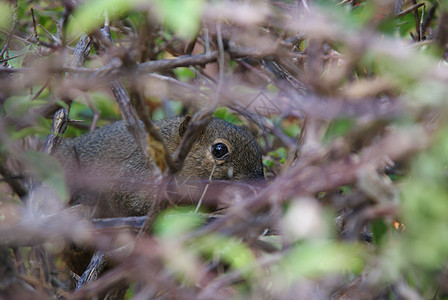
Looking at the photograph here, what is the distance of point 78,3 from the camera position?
1.97 metres

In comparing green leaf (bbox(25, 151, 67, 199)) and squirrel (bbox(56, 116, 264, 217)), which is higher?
green leaf (bbox(25, 151, 67, 199))

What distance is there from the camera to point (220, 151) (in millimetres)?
3943

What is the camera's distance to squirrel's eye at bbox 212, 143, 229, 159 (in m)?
3.94

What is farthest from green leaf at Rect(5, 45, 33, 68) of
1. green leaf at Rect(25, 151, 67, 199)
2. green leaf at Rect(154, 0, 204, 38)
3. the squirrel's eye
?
green leaf at Rect(154, 0, 204, 38)

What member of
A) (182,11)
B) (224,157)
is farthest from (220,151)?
(182,11)

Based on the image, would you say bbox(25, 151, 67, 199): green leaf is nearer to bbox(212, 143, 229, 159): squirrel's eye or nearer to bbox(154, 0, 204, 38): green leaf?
bbox(154, 0, 204, 38): green leaf

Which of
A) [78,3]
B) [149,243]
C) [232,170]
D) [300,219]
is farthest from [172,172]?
[232,170]

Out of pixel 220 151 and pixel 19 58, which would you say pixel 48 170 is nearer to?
pixel 19 58

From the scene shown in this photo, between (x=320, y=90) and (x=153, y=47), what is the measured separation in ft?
9.25

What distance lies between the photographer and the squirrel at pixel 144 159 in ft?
12.3


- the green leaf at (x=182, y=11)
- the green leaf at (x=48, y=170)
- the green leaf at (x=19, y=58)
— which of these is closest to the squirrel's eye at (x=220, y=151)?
the green leaf at (x=19, y=58)

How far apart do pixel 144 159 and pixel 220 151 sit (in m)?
0.61

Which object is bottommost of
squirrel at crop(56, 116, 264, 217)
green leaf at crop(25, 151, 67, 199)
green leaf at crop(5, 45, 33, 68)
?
squirrel at crop(56, 116, 264, 217)

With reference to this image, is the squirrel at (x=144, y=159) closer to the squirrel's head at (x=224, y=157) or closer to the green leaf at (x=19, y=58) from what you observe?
the squirrel's head at (x=224, y=157)
